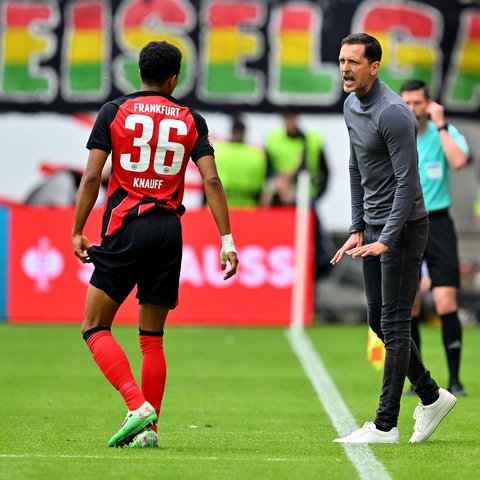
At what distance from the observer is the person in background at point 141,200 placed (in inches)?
291

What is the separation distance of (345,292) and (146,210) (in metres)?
11.4

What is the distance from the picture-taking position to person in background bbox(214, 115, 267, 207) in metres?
18.6

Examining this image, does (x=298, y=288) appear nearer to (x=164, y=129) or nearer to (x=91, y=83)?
(x=91, y=83)

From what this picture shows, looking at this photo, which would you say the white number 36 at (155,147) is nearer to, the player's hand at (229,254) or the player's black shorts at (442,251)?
the player's hand at (229,254)

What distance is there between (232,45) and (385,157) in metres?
11.4

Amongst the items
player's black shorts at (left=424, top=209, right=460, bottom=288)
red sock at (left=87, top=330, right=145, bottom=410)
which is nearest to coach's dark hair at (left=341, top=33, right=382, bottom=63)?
red sock at (left=87, top=330, right=145, bottom=410)

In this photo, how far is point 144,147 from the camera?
7410 millimetres

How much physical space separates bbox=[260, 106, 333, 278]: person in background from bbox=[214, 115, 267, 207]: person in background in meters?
0.12

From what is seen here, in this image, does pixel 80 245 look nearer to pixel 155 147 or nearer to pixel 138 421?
pixel 155 147

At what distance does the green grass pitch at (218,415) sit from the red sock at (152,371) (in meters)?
0.29

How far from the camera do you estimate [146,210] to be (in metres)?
7.45

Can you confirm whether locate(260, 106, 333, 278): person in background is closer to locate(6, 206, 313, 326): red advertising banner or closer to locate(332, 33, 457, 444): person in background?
locate(6, 206, 313, 326): red advertising banner

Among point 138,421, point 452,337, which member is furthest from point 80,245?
point 452,337

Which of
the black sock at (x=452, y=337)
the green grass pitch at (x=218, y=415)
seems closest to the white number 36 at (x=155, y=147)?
the green grass pitch at (x=218, y=415)
